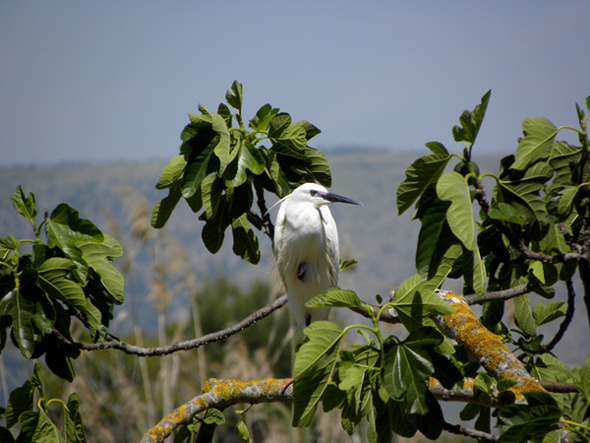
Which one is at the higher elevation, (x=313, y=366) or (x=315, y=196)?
(x=315, y=196)

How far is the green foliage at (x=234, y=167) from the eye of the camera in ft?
5.47

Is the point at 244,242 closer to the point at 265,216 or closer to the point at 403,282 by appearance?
the point at 265,216

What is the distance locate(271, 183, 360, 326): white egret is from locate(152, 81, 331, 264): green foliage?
37 centimetres

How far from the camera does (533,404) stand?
1.17 meters

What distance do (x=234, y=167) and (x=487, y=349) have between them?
1038 millimetres

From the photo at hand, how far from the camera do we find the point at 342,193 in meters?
51.6

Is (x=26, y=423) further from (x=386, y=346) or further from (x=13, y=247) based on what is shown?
(x=386, y=346)

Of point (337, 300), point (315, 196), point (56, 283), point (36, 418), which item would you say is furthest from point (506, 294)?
point (36, 418)

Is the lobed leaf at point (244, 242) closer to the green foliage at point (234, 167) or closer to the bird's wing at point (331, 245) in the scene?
the green foliage at point (234, 167)

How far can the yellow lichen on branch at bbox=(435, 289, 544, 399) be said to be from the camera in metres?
1.37

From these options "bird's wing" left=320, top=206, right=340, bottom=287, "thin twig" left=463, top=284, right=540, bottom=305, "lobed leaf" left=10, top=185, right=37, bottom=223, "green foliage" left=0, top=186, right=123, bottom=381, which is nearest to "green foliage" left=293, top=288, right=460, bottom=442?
"thin twig" left=463, top=284, right=540, bottom=305

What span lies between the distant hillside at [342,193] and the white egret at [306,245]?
37.3 meters

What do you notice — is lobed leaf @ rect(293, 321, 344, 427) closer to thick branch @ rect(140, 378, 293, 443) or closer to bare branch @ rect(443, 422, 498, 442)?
bare branch @ rect(443, 422, 498, 442)

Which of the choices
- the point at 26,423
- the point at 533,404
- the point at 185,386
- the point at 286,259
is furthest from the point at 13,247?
the point at 185,386
